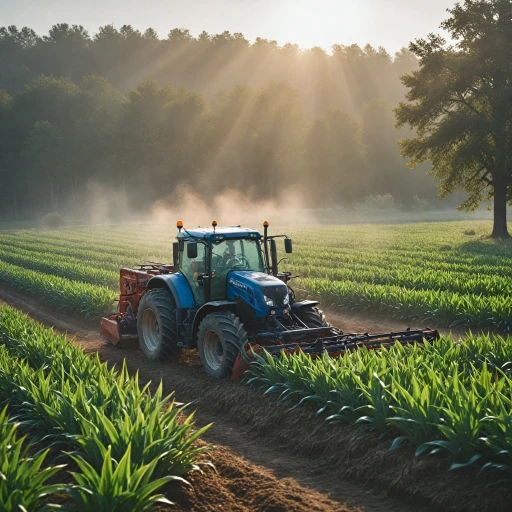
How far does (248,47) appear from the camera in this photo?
165 m

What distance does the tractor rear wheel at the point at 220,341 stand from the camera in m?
9.98

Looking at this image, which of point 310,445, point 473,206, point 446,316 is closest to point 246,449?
point 310,445

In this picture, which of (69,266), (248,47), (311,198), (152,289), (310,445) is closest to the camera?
(310,445)

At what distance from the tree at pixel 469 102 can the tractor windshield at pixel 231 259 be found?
96.5 ft

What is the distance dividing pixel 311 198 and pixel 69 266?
216 ft

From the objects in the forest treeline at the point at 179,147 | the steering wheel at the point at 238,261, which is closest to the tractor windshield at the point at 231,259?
the steering wheel at the point at 238,261

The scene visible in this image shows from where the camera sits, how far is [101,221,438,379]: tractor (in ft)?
33.0

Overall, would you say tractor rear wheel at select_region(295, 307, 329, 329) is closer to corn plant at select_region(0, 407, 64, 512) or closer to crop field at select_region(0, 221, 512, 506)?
crop field at select_region(0, 221, 512, 506)

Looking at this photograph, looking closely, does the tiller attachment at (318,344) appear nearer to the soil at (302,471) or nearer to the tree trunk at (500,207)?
the soil at (302,471)

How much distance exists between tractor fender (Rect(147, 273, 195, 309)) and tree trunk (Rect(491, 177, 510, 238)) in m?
33.2

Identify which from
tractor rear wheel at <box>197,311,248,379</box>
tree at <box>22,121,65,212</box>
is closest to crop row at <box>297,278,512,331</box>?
tractor rear wheel at <box>197,311,248,379</box>

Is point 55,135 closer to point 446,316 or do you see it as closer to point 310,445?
point 446,316

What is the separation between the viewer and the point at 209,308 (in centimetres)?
1098

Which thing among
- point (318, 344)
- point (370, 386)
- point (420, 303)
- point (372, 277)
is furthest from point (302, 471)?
point (372, 277)
